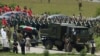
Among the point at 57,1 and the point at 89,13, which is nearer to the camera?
the point at 89,13

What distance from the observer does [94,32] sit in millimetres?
39469

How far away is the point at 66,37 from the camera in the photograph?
33688 mm

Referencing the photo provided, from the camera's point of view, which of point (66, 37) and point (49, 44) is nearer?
point (66, 37)

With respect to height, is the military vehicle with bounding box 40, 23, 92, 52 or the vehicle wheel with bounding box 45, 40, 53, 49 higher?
the military vehicle with bounding box 40, 23, 92, 52

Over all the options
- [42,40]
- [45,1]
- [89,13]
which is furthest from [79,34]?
[45,1]

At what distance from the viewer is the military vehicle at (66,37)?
33812mm

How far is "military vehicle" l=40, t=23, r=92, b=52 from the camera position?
33.8 meters

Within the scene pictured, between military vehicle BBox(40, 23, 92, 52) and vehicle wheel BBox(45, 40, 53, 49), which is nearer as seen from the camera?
military vehicle BBox(40, 23, 92, 52)

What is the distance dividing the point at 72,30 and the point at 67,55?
6.08 meters

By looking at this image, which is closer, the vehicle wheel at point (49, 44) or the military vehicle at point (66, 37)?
the military vehicle at point (66, 37)

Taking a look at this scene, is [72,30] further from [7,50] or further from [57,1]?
[57,1]

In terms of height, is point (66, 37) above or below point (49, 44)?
above

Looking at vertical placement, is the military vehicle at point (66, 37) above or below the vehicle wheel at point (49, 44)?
above

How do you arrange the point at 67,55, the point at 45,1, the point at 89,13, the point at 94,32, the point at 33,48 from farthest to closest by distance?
the point at 45,1 → the point at 89,13 → the point at 94,32 → the point at 33,48 → the point at 67,55
